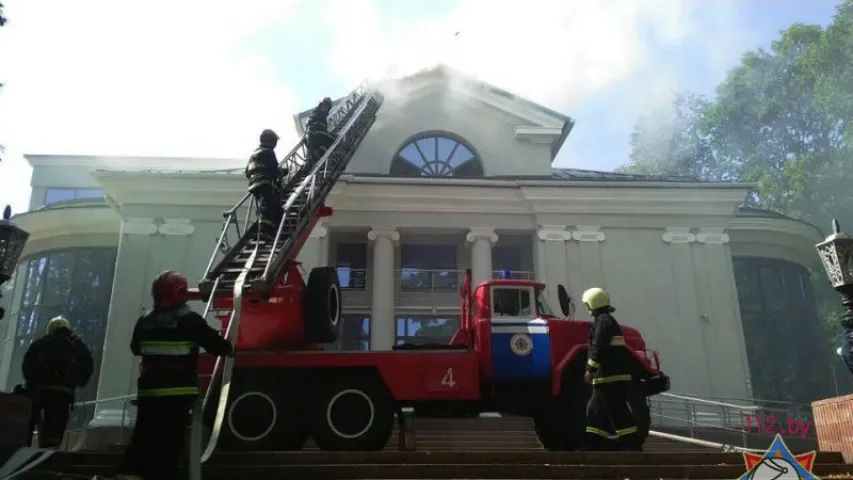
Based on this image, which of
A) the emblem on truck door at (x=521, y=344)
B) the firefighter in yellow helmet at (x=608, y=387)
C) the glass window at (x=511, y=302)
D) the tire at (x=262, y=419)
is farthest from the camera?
the glass window at (x=511, y=302)

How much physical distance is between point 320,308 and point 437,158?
1297 centimetres

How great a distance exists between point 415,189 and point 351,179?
71.4 inches

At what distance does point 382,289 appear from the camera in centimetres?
1780

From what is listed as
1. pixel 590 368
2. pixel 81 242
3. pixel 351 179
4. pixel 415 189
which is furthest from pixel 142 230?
pixel 590 368

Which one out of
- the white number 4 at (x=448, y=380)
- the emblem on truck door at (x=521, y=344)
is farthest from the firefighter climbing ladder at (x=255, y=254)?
the emblem on truck door at (x=521, y=344)

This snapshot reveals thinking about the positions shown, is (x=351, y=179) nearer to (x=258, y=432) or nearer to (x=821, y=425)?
(x=258, y=432)

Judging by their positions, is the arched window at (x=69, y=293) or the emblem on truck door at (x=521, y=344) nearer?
the emblem on truck door at (x=521, y=344)

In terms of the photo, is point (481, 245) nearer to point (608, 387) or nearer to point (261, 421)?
point (261, 421)

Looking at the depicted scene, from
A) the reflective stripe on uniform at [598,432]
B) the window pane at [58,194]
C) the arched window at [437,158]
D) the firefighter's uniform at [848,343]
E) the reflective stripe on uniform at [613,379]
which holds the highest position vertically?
the window pane at [58,194]

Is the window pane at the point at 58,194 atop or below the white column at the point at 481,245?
atop

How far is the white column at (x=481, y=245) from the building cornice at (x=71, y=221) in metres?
11.2

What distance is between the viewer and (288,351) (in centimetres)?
790

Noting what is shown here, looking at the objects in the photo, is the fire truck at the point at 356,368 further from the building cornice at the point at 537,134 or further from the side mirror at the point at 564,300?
the building cornice at the point at 537,134

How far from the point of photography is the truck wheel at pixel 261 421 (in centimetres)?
754
